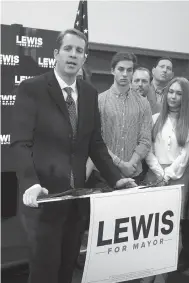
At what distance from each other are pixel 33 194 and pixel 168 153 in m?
1.00

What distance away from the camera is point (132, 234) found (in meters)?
1.81

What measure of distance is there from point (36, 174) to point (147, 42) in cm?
119

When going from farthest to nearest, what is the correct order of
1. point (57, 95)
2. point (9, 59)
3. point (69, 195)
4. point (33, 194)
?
point (9, 59)
point (57, 95)
point (69, 195)
point (33, 194)

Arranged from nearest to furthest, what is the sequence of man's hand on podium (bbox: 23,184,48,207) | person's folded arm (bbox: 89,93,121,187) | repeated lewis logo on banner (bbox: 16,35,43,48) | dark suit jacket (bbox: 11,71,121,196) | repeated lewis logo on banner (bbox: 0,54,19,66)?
man's hand on podium (bbox: 23,184,48,207)
dark suit jacket (bbox: 11,71,121,196)
person's folded arm (bbox: 89,93,121,187)
repeated lewis logo on banner (bbox: 0,54,19,66)
repeated lewis logo on banner (bbox: 16,35,43,48)

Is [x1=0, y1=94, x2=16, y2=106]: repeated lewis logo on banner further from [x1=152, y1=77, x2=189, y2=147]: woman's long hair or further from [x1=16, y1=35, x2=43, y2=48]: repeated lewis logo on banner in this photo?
[x1=152, y1=77, x2=189, y2=147]: woman's long hair

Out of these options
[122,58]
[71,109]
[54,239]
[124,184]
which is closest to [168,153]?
[124,184]

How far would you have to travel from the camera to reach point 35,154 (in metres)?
1.80

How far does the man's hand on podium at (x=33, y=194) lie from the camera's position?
5.25ft

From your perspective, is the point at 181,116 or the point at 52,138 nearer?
the point at 52,138

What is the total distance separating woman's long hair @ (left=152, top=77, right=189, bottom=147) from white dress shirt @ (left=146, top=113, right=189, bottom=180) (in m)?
0.02

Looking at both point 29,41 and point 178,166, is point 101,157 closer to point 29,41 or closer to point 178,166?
point 178,166

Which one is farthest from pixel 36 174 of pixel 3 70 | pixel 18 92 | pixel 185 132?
pixel 185 132

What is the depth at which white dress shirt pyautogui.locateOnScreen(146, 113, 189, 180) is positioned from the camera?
90.6 inches

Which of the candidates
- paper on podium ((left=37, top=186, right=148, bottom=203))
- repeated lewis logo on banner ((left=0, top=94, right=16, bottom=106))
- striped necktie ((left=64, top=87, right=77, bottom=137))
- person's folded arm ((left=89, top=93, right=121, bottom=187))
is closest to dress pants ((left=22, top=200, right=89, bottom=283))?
paper on podium ((left=37, top=186, right=148, bottom=203))
